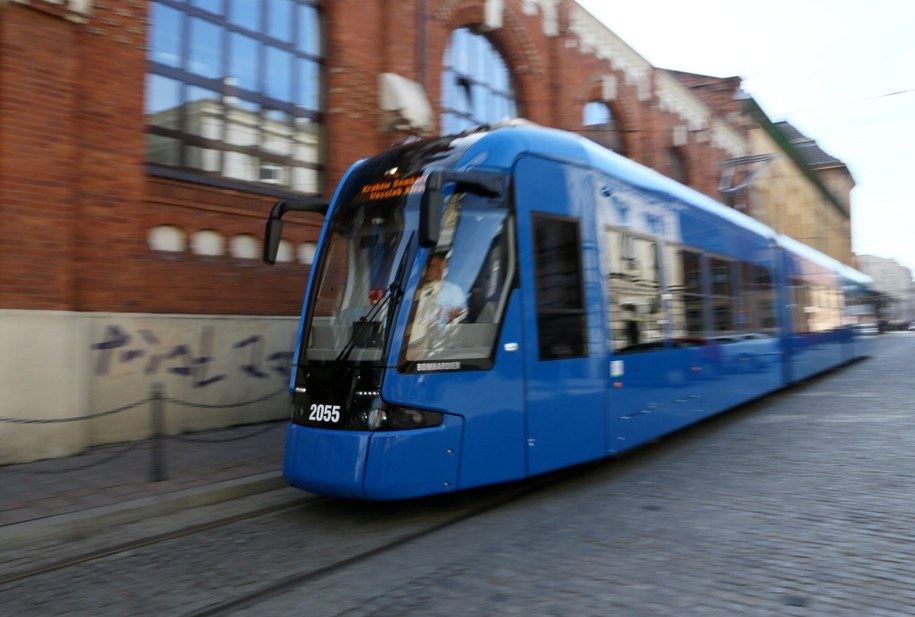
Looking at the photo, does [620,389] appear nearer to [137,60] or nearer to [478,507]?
[478,507]

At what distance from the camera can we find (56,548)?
189 inches

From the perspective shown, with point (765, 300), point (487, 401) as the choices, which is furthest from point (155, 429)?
point (765, 300)

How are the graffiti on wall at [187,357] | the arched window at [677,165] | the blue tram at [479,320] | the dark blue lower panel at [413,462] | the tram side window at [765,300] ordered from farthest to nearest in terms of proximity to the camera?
the arched window at [677,165]
the tram side window at [765,300]
the graffiti on wall at [187,357]
the blue tram at [479,320]
the dark blue lower panel at [413,462]

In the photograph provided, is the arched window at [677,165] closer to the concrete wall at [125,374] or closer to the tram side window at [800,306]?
the tram side window at [800,306]

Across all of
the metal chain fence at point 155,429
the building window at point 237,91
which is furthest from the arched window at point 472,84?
the metal chain fence at point 155,429

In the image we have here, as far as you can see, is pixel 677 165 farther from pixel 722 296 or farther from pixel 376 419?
pixel 376 419

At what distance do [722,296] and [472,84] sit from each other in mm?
8047

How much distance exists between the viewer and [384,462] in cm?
480

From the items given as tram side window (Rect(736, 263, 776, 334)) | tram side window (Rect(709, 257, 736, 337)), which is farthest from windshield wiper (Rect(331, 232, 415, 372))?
tram side window (Rect(736, 263, 776, 334))

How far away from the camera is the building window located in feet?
29.4

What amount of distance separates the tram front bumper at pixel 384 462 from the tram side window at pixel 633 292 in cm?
226

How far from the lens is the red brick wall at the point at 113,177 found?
7.11 meters

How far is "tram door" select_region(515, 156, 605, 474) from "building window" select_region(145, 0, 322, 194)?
5.58 metres

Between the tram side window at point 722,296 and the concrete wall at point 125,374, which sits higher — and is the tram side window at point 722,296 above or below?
above
